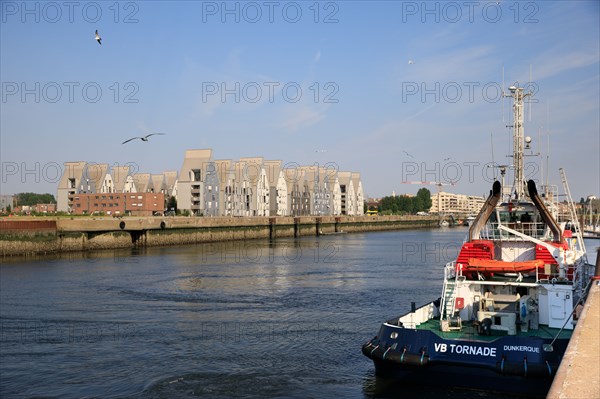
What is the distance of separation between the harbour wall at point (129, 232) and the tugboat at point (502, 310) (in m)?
52.8

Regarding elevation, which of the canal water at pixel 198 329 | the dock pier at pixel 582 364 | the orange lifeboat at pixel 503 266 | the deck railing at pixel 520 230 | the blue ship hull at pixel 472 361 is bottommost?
the canal water at pixel 198 329

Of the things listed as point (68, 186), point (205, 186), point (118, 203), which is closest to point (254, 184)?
point (205, 186)

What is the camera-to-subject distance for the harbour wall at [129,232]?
6278cm

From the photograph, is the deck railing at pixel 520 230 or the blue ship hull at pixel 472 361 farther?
the deck railing at pixel 520 230

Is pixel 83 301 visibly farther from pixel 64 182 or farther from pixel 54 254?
pixel 64 182

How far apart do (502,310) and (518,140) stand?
7124 mm

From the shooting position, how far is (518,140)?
2297 cm

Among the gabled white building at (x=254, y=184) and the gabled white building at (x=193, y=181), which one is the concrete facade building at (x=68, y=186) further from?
the gabled white building at (x=254, y=184)

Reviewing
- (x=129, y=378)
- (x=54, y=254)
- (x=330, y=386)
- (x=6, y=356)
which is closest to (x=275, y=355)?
(x=330, y=386)

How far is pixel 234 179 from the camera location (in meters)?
126

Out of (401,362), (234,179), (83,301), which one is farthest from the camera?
(234,179)

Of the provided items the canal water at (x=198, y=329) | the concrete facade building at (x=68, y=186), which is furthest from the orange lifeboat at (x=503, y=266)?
the concrete facade building at (x=68, y=186)

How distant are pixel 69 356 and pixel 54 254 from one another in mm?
45788

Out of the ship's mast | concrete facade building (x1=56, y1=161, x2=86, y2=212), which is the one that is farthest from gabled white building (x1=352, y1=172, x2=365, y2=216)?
the ship's mast
